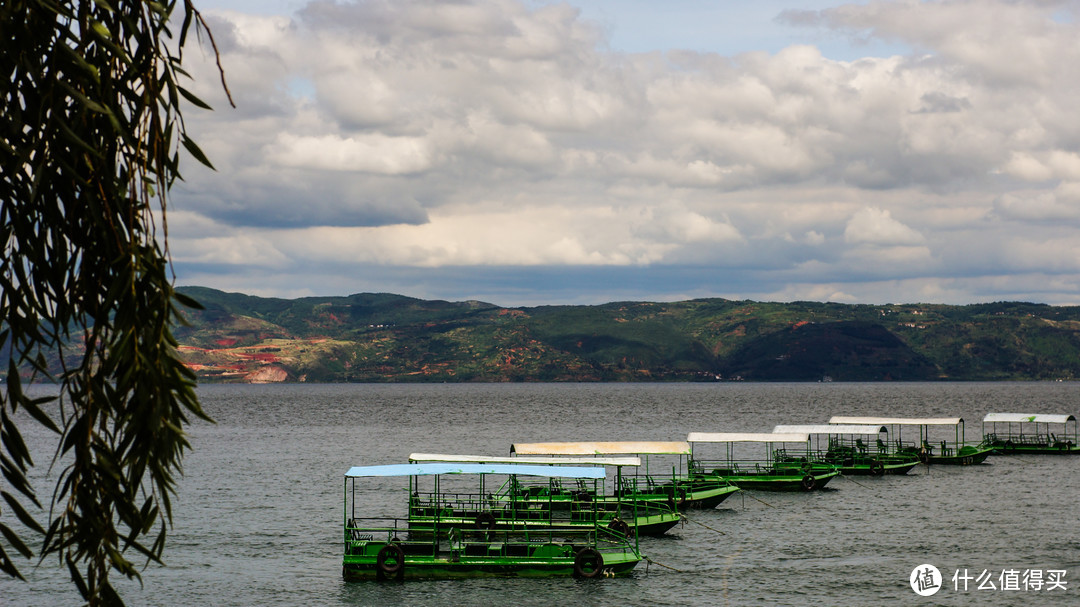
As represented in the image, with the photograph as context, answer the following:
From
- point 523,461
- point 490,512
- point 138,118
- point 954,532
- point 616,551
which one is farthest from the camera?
point 954,532

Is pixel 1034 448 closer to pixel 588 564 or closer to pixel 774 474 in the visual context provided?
pixel 774 474

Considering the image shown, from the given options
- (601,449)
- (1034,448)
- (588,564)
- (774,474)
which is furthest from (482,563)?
(1034,448)

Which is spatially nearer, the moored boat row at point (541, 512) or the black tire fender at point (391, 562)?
the black tire fender at point (391, 562)

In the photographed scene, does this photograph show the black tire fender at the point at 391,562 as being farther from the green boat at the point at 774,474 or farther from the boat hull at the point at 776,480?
the boat hull at the point at 776,480

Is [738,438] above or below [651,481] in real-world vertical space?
above

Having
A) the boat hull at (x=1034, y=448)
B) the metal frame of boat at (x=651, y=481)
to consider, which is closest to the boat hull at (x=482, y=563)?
the metal frame of boat at (x=651, y=481)

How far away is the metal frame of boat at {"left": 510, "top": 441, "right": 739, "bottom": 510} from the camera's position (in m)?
67.0

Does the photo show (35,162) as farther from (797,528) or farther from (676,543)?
(797,528)

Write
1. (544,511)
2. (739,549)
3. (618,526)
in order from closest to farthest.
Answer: (618,526) < (544,511) < (739,549)

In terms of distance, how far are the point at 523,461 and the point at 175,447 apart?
178 feet

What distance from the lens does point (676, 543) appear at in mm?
65500

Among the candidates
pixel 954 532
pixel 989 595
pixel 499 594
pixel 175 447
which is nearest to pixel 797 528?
pixel 954 532

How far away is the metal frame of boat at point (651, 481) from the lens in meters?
67.0

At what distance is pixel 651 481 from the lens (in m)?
74.2
